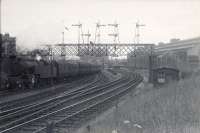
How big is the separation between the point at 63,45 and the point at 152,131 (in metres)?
50.7

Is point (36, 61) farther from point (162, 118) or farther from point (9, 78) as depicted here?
point (162, 118)

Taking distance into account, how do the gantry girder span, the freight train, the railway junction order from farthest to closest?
the gantry girder span → the freight train → the railway junction

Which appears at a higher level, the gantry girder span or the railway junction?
the gantry girder span

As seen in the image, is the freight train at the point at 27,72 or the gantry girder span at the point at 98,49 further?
the gantry girder span at the point at 98,49

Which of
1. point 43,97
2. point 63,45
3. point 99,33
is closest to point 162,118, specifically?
point 43,97

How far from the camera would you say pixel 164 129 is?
474 inches

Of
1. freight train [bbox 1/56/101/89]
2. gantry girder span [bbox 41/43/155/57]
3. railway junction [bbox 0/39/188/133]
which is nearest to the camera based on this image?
railway junction [bbox 0/39/188/133]

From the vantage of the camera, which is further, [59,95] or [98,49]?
[98,49]

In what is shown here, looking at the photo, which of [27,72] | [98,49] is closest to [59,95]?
[27,72]

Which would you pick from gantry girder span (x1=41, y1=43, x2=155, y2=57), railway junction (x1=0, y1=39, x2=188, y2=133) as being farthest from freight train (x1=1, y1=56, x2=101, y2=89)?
gantry girder span (x1=41, y1=43, x2=155, y2=57)

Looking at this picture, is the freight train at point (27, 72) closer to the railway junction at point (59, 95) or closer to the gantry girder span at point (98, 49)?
the railway junction at point (59, 95)

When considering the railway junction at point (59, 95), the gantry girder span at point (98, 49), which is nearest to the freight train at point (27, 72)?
the railway junction at point (59, 95)

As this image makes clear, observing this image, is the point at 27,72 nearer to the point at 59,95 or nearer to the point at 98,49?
the point at 59,95

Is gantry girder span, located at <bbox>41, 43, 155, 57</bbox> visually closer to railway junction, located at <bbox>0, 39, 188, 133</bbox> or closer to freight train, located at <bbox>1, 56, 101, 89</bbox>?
railway junction, located at <bbox>0, 39, 188, 133</bbox>
